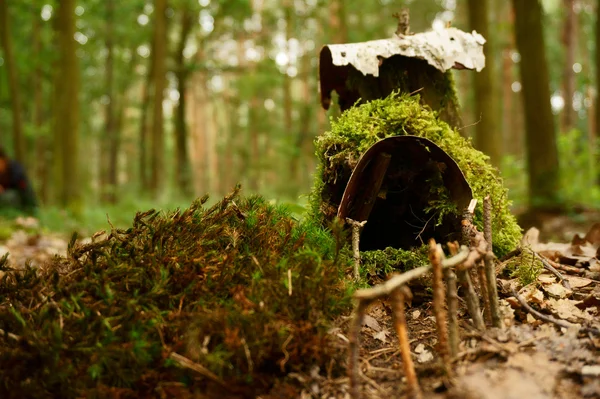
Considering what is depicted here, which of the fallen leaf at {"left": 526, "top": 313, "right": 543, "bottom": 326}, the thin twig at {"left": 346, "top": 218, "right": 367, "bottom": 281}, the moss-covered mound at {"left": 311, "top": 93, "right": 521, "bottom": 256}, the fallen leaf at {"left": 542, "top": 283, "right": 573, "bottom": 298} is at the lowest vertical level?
the fallen leaf at {"left": 542, "top": 283, "right": 573, "bottom": 298}

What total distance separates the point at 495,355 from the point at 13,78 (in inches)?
588

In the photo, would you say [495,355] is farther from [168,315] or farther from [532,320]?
[168,315]

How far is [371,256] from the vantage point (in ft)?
9.11

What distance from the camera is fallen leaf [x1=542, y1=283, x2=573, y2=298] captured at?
8.35 ft

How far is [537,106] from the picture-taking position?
28.3ft

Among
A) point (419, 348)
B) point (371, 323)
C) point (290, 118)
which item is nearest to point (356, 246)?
point (371, 323)

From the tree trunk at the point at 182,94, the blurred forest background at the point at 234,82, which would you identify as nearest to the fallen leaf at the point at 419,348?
the blurred forest background at the point at 234,82

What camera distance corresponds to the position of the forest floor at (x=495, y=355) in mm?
1620

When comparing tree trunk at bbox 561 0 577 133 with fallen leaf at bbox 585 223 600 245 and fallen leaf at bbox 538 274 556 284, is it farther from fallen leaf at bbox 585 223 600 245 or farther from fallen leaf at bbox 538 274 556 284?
fallen leaf at bbox 538 274 556 284

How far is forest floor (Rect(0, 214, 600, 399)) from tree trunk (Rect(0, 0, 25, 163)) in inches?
536

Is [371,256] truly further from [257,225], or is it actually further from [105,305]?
[105,305]

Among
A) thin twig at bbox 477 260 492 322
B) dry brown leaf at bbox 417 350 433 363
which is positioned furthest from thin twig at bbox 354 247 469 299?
dry brown leaf at bbox 417 350 433 363

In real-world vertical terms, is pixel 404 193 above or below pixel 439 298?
above

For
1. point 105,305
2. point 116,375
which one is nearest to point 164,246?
point 105,305
